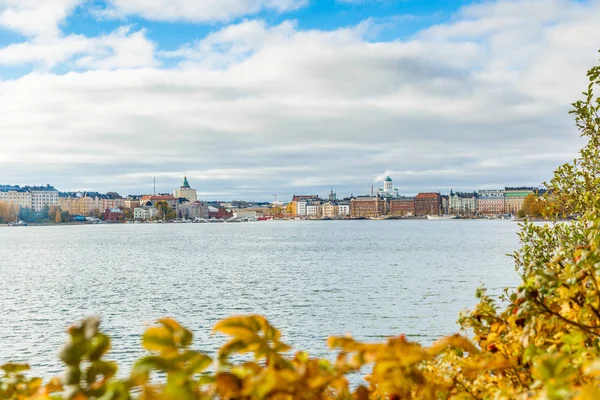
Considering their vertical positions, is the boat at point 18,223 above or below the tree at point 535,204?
below

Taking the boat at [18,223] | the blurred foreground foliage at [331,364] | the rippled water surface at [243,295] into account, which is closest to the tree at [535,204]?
the rippled water surface at [243,295]

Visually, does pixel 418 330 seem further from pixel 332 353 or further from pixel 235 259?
pixel 235 259

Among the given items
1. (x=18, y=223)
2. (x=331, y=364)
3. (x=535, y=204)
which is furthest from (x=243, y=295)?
(x=18, y=223)

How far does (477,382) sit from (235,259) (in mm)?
50814

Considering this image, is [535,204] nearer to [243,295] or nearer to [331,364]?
[331,364]

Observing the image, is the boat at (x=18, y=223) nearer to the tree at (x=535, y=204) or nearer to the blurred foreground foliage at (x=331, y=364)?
the tree at (x=535, y=204)

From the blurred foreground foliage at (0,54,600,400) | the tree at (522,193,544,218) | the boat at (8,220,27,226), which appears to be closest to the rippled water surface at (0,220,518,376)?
the tree at (522,193,544,218)

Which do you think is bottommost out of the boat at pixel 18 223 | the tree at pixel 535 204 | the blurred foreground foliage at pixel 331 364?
the boat at pixel 18 223

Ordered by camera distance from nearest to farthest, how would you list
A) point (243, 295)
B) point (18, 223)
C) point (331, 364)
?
point (331, 364)
point (243, 295)
point (18, 223)

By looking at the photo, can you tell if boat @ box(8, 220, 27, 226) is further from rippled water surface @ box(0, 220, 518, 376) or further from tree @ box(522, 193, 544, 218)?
tree @ box(522, 193, 544, 218)

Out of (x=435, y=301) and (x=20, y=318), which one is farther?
(x=435, y=301)

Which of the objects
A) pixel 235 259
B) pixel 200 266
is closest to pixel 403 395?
pixel 200 266

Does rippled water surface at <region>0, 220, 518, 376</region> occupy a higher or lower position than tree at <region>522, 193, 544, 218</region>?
lower

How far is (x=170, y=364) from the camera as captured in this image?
4.79 feet
